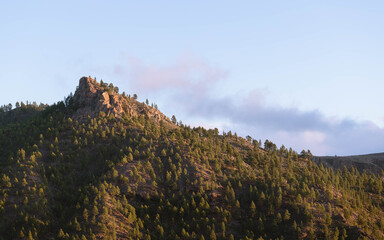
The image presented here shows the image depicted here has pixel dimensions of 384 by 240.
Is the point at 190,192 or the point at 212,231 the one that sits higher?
the point at 190,192

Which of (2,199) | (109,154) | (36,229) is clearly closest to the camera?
(36,229)

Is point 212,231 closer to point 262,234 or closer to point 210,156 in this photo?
point 262,234

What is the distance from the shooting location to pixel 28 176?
174 metres

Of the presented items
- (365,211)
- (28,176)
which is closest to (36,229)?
(28,176)

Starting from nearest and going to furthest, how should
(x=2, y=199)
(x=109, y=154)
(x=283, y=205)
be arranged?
(x=2, y=199) < (x=283, y=205) < (x=109, y=154)

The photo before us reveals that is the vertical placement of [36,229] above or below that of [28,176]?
below

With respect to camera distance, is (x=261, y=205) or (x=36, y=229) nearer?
(x=36, y=229)

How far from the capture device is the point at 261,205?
6649 inches

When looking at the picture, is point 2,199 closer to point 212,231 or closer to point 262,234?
→ point 212,231

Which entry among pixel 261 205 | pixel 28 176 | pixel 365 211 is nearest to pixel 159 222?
pixel 261 205

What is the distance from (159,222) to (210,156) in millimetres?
53505

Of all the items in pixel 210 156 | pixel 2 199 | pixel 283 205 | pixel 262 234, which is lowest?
pixel 262 234

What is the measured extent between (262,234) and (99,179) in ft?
256

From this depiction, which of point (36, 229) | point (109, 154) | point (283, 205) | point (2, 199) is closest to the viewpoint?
point (36, 229)
